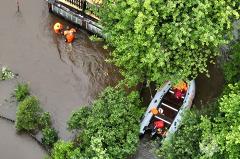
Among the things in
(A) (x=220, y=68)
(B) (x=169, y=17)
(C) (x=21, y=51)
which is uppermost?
(B) (x=169, y=17)

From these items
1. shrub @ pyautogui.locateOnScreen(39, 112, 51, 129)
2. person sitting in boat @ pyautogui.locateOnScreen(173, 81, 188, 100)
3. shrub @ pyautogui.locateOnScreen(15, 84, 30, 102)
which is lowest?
shrub @ pyautogui.locateOnScreen(39, 112, 51, 129)

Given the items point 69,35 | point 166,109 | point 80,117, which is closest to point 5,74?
point 69,35

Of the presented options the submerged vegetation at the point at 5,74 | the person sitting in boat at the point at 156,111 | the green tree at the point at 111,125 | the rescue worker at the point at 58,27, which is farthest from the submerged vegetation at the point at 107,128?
the rescue worker at the point at 58,27

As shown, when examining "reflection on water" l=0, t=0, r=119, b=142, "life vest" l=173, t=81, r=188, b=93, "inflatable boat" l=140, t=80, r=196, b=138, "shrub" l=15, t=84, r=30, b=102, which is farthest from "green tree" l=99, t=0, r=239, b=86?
"shrub" l=15, t=84, r=30, b=102

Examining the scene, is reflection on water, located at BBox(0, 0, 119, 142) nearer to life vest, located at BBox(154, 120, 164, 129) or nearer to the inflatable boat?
the inflatable boat

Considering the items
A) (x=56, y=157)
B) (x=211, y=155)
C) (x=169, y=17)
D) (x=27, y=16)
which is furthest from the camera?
(x=27, y=16)

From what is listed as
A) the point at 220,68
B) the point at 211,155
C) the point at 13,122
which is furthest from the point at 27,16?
the point at 211,155

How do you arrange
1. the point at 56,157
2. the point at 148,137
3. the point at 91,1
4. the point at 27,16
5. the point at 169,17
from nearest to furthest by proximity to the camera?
the point at 169,17, the point at 56,157, the point at 148,137, the point at 91,1, the point at 27,16

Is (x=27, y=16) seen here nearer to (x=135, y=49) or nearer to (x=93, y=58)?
(x=93, y=58)
